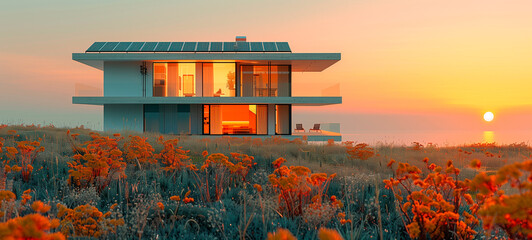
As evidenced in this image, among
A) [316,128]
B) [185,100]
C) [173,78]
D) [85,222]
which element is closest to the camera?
[85,222]

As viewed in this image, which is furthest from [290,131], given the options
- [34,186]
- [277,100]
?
[34,186]

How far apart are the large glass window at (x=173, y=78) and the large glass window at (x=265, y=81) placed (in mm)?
3169

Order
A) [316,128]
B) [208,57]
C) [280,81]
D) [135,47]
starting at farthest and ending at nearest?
[316,128] → [280,81] → [135,47] → [208,57]

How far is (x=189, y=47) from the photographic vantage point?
23.9m

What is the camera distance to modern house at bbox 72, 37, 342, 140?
912 inches

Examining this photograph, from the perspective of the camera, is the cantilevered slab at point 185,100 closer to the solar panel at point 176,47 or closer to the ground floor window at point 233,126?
the ground floor window at point 233,126

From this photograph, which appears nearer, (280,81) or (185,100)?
(185,100)

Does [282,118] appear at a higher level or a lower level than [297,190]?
higher

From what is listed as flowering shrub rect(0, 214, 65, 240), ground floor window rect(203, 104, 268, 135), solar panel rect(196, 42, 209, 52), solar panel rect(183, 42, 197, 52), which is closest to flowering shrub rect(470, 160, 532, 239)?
flowering shrub rect(0, 214, 65, 240)

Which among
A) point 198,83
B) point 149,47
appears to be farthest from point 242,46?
point 149,47

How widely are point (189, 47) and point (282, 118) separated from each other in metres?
7.31

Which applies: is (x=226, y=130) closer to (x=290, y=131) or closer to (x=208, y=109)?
(x=208, y=109)

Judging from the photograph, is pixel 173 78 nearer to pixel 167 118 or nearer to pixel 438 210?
pixel 167 118

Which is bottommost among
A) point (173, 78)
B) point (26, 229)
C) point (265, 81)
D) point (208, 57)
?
point (26, 229)
